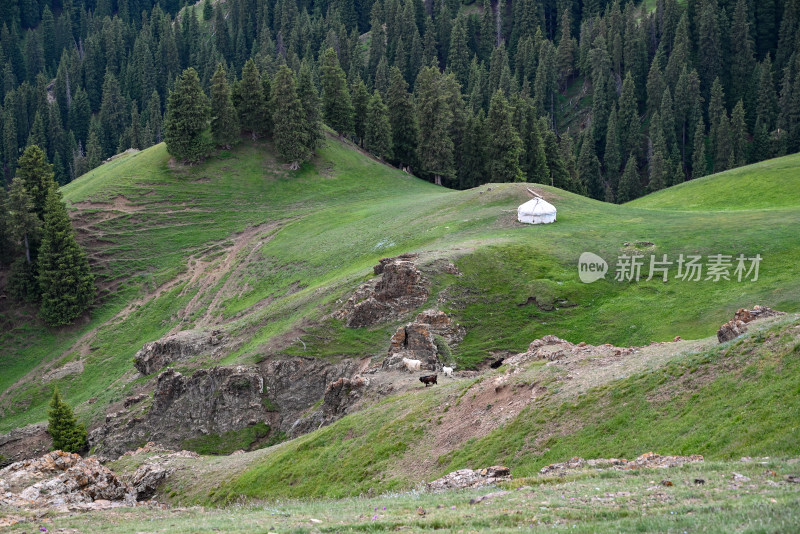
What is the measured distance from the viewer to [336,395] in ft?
132

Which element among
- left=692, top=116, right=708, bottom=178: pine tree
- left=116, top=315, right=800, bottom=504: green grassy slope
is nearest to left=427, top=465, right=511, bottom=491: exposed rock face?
left=116, top=315, right=800, bottom=504: green grassy slope

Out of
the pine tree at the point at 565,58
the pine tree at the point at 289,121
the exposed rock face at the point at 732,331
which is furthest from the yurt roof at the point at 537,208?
the pine tree at the point at 565,58

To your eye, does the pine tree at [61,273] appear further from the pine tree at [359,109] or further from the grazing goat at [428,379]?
the grazing goat at [428,379]

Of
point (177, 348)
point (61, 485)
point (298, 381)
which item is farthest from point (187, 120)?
point (61, 485)

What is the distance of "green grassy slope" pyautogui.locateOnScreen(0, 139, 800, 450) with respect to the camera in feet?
156

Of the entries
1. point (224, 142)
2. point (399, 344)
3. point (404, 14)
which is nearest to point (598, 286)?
point (399, 344)

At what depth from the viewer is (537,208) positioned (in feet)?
207

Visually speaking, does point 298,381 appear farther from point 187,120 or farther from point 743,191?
point 187,120

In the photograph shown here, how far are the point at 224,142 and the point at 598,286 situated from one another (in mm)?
68219

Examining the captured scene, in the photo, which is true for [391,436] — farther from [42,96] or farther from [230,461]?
[42,96]

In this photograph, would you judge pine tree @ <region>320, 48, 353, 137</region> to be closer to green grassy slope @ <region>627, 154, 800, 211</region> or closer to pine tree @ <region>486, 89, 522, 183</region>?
pine tree @ <region>486, 89, 522, 183</region>

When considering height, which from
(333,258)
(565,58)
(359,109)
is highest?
(565,58)

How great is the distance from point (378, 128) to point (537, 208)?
51684 millimetres

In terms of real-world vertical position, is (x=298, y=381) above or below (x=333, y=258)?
below
